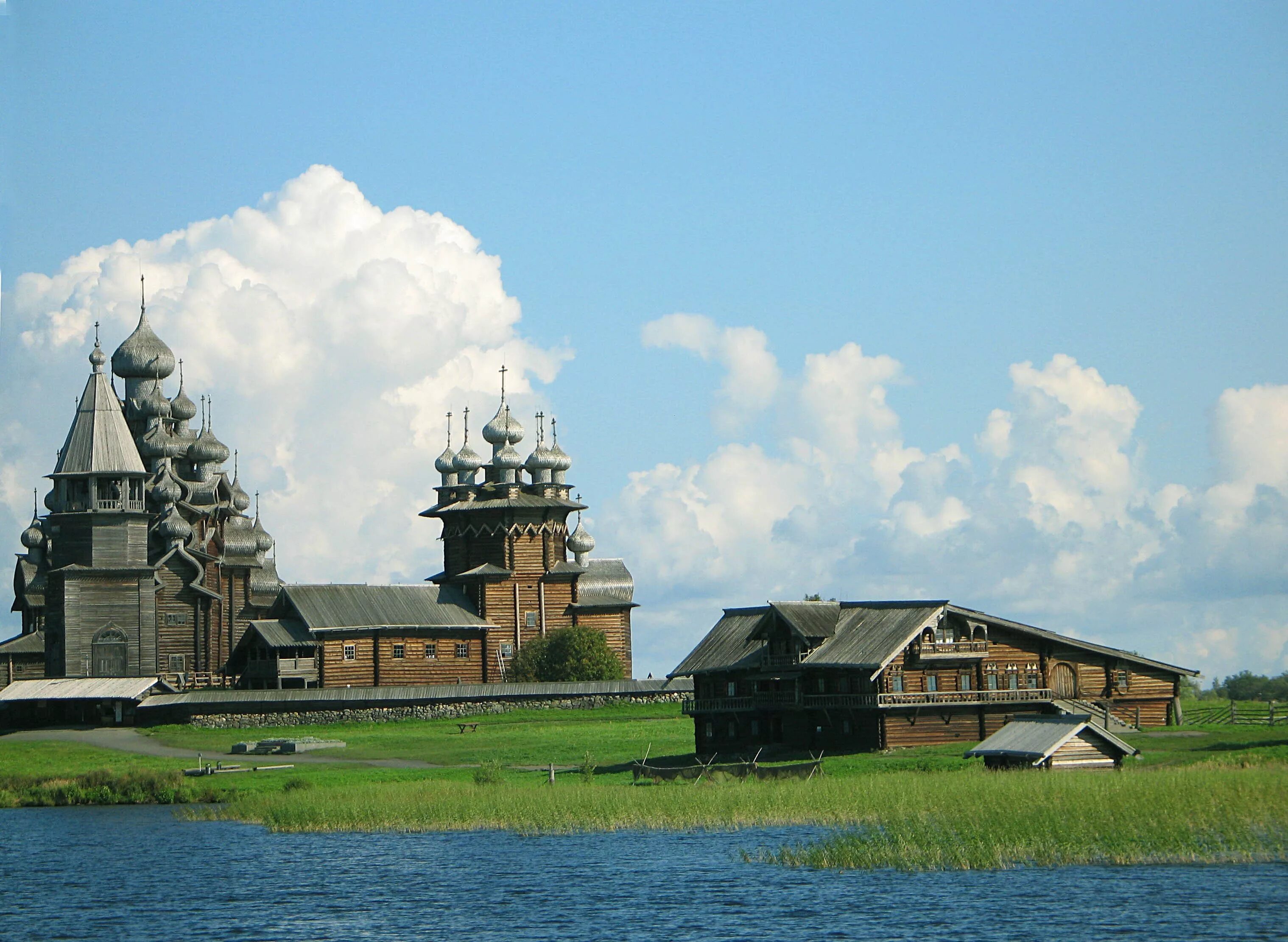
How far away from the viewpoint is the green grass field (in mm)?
38312

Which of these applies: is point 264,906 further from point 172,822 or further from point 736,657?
point 736,657

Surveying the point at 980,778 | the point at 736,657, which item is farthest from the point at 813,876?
the point at 736,657

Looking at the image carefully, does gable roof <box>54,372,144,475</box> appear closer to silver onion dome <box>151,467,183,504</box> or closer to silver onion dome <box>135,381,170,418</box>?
silver onion dome <box>151,467,183,504</box>

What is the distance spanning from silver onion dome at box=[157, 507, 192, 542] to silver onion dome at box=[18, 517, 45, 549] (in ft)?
59.5

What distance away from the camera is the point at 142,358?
108 meters

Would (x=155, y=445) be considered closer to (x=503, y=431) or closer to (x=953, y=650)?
(x=503, y=431)

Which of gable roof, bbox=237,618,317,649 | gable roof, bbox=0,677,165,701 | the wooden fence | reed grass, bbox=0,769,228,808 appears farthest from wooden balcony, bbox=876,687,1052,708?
gable roof, bbox=0,677,165,701

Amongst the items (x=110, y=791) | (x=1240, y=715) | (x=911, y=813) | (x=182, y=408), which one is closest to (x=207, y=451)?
(x=182, y=408)

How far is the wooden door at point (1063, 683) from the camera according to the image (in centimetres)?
6719

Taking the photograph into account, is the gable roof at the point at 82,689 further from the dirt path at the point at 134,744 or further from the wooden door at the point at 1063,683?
the wooden door at the point at 1063,683

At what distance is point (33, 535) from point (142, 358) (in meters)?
16.4

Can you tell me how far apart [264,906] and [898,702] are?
30.4 metres

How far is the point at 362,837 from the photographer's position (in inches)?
1950

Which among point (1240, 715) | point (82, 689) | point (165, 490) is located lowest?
point (1240, 715)
